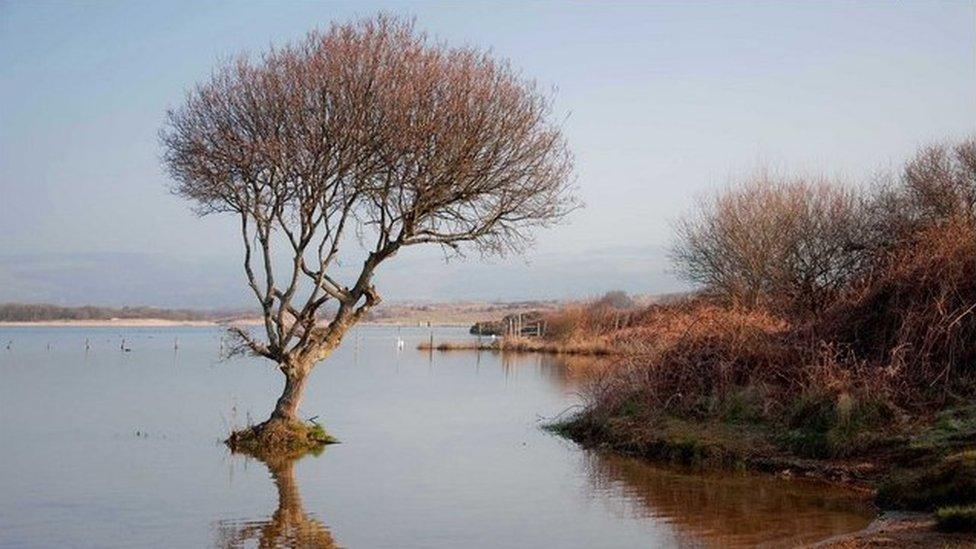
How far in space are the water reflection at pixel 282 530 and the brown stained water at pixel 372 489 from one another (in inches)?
1.2

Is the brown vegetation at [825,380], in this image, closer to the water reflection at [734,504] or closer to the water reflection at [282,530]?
A: the water reflection at [734,504]

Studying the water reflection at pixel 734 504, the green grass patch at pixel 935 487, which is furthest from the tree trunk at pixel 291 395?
the green grass patch at pixel 935 487

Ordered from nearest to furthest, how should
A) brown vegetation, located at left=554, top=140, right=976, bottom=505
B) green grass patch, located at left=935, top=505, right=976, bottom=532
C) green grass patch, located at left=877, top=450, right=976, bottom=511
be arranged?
1. green grass patch, located at left=935, top=505, right=976, bottom=532
2. green grass patch, located at left=877, top=450, right=976, bottom=511
3. brown vegetation, located at left=554, top=140, right=976, bottom=505

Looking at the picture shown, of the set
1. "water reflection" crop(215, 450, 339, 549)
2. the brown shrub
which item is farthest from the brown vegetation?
"water reflection" crop(215, 450, 339, 549)

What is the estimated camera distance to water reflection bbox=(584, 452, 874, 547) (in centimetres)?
1349

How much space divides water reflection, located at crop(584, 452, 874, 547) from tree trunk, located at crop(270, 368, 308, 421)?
6.54m

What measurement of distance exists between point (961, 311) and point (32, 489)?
55.8ft

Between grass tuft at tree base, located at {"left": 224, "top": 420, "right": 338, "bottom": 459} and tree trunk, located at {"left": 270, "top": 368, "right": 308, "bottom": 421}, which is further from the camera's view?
tree trunk, located at {"left": 270, "top": 368, "right": 308, "bottom": 421}

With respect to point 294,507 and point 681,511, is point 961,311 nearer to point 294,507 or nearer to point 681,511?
point 681,511

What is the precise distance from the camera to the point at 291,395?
22.2 meters

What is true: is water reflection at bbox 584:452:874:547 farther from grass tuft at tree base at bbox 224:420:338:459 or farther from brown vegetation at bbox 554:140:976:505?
grass tuft at tree base at bbox 224:420:338:459

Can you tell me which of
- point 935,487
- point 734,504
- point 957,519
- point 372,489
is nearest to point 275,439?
point 372,489

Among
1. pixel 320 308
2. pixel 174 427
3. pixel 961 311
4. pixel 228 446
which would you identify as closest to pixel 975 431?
pixel 961 311

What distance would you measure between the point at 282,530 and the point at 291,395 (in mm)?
8301
